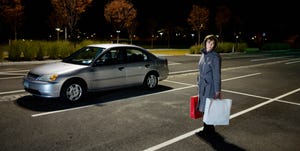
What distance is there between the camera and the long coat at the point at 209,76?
4.86 metres

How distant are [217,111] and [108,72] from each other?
152 inches

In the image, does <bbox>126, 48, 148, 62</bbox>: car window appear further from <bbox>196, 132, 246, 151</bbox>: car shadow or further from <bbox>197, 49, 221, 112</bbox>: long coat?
<bbox>196, 132, 246, 151</bbox>: car shadow

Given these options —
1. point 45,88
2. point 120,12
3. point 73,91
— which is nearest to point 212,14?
point 120,12

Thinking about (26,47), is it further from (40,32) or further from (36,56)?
(40,32)

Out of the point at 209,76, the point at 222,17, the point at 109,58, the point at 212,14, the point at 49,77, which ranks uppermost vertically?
the point at 212,14

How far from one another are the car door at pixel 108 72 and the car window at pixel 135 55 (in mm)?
434

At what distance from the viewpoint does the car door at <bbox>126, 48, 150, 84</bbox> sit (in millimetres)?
8459

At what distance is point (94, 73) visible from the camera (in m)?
7.57

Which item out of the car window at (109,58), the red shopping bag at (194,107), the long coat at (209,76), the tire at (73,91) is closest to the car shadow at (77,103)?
the tire at (73,91)

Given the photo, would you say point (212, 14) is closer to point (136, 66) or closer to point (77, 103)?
point (136, 66)

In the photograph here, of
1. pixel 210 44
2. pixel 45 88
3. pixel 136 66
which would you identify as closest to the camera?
pixel 210 44

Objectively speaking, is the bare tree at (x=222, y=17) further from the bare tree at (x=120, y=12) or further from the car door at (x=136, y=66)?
the car door at (x=136, y=66)

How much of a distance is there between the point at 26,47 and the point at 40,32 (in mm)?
55282

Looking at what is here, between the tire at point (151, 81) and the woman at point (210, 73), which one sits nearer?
the woman at point (210, 73)
